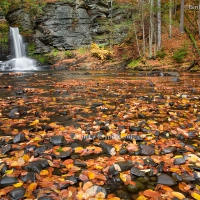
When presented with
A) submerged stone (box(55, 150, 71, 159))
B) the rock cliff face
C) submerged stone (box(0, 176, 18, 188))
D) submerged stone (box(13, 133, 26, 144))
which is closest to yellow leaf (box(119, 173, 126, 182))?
submerged stone (box(55, 150, 71, 159))

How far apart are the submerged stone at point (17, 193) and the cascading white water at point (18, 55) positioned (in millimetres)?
24410

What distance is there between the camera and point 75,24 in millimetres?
31516

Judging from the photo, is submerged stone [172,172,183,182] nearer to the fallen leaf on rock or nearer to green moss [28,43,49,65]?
the fallen leaf on rock

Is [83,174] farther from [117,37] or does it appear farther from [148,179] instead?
[117,37]

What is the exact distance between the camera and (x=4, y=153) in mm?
2754

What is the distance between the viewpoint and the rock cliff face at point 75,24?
30625 mm

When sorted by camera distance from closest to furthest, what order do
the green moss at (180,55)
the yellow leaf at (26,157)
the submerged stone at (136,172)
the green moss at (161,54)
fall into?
the submerged stone at (136,172)
the yellow leaf at (26,157)
the green moss at (180,55)
the green moss at (161,54)

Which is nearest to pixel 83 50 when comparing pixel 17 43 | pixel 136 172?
pixel 17 43

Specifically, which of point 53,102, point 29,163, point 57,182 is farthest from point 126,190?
point 53,102

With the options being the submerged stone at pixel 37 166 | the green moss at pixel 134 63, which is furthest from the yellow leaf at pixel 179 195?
the green moss at pixel 134 63

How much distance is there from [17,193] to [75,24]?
3236 centimetres

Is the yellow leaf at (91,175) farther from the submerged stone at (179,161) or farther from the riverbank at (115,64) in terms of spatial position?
the riverbank at (115,64)

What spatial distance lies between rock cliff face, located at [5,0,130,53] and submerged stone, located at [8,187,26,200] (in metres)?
29.8

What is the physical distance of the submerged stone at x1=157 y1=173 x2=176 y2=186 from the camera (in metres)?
2.12
